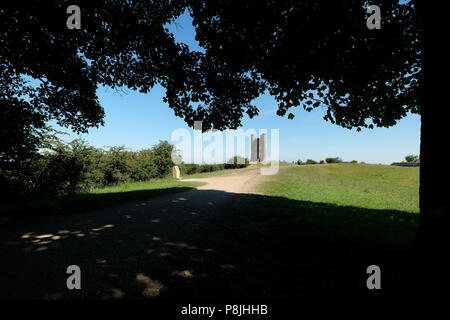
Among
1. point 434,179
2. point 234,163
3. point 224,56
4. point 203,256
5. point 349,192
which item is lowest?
point 349,192

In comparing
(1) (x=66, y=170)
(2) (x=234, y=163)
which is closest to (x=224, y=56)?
(1) (x=66, y=170)

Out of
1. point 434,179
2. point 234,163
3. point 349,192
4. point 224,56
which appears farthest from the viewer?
point 234,163

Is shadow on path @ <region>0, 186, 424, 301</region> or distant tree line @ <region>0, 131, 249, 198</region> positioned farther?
distant tree line @ <region>0, 131, 249, 198</region>

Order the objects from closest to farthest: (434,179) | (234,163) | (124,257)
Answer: (434,179), (124,257), (234,163)

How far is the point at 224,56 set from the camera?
524 cm

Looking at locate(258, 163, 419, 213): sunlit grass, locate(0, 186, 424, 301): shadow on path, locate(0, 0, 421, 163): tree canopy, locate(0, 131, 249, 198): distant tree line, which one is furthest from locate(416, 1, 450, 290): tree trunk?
locate(0, 131, 249, 198): distant tree line

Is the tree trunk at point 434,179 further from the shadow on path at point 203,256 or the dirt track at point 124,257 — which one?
the dirt track at point 124,257

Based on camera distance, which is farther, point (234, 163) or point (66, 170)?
point (234, 163)

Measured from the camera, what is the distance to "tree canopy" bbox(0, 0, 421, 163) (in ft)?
14.2

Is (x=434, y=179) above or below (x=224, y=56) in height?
below

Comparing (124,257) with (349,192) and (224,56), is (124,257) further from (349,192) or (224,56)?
(349,192)

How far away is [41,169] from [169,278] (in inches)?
473

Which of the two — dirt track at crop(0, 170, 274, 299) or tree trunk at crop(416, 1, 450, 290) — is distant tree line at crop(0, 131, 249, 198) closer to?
dirt track at crop(0, 170, 274, 299)
